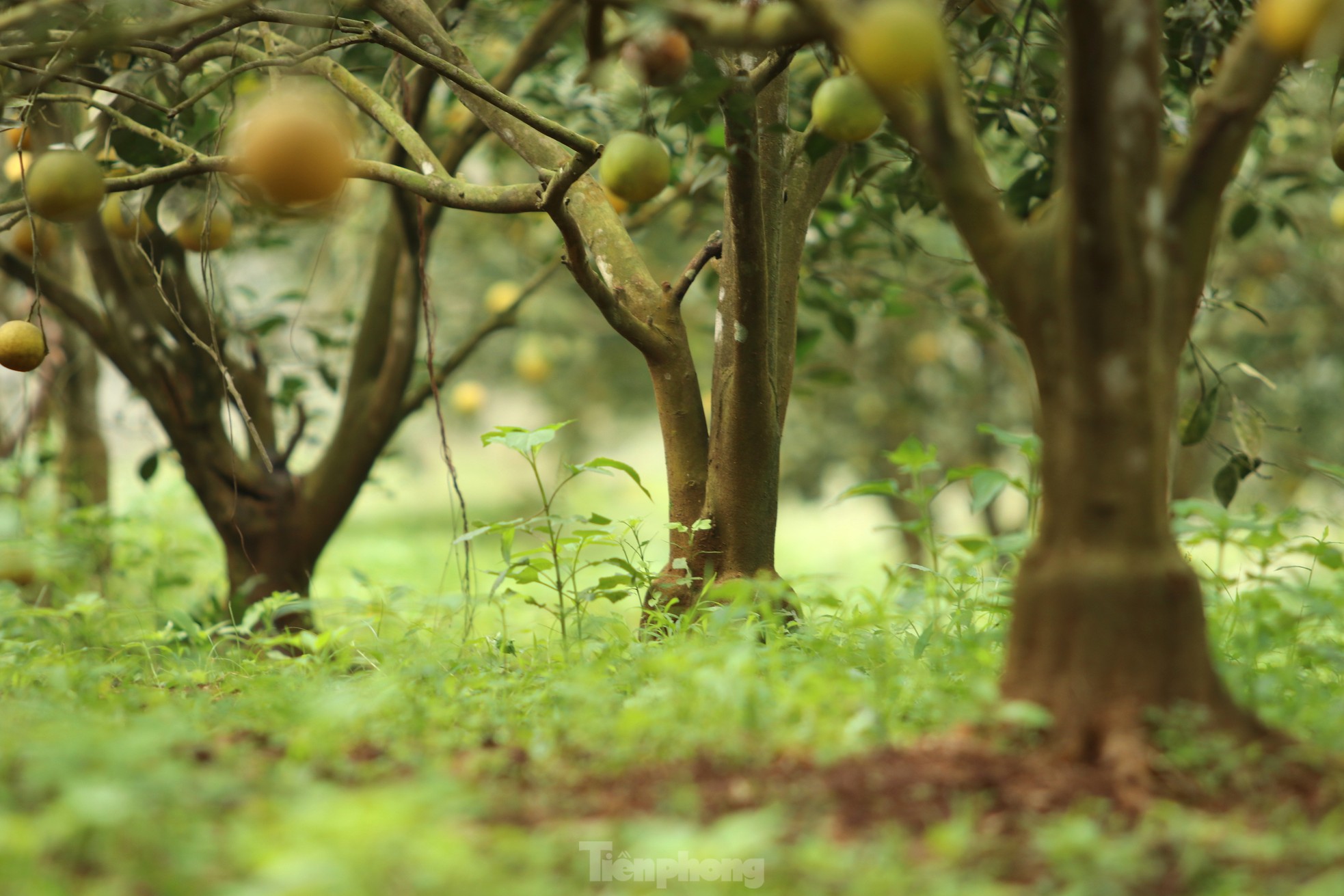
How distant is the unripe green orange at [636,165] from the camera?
1.81 m

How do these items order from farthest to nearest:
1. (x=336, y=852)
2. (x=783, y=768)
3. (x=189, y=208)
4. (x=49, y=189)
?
(x=189, y=208) < (x=49, y=189) < (x=783, y=768) < (x=336, y=852)

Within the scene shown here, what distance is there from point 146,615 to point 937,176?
3.21 m

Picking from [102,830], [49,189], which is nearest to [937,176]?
[102,830]

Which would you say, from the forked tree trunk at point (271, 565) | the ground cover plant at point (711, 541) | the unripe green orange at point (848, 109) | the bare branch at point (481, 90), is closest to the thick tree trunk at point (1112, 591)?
the ground cover plant at point (711, 541)

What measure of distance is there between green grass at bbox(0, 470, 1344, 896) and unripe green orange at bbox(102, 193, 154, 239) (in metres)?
1.13

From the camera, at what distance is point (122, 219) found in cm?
298

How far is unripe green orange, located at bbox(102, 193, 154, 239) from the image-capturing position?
2.70m

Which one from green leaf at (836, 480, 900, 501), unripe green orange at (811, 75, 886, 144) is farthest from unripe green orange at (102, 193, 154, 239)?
green leaf at (836, 480, 900, 501)

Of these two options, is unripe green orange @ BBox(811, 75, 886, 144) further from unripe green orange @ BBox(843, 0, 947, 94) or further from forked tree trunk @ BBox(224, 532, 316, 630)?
forked tree trunk @ BBox(224, 532, 316, 630)

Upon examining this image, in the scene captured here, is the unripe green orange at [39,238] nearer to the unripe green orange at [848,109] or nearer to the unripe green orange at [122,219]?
the unripe green orange at [122,219]

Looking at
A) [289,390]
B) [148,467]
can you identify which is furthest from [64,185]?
[148,467]

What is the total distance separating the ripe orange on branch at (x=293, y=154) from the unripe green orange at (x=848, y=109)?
0.79 m

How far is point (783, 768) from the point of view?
52.2 inches

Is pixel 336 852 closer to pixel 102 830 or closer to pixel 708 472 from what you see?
pixel 102 830
